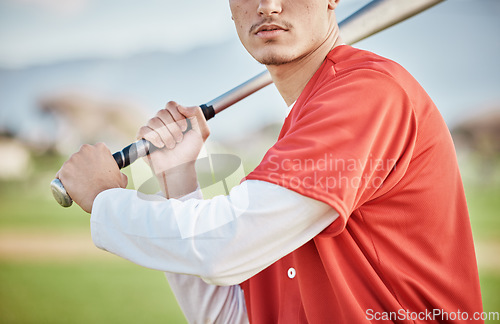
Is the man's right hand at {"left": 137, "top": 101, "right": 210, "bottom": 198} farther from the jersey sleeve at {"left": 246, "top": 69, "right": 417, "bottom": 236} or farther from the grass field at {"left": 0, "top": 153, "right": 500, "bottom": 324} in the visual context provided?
the grass field at {"left": 0, "top": 153, "right": 500, "bottom": 324}

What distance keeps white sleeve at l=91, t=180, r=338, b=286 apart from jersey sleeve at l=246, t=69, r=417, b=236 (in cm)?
2

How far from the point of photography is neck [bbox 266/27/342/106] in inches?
29.4

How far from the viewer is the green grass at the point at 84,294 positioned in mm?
3516

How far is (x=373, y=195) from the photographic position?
58cm

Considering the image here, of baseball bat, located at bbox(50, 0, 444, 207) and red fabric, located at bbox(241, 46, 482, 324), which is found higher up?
baseball bat, located at bbox(50, 0, 444, 207)

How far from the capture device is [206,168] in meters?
0.88

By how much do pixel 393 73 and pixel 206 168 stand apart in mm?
438


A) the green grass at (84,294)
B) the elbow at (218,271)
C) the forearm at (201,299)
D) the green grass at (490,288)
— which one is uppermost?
the elbow at (218,271)

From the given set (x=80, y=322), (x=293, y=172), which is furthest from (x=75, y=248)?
(x=293, y=172)

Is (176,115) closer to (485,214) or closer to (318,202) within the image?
(318,202)

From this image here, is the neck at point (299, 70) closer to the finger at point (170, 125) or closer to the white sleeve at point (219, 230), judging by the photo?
the finger at point (170, 125)

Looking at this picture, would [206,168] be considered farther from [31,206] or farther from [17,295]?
[31,206]

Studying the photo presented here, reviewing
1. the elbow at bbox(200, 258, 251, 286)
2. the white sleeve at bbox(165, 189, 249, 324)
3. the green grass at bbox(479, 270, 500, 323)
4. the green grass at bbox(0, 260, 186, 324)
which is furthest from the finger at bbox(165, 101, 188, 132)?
the green grass at bbox(479, 270, 500, 323)

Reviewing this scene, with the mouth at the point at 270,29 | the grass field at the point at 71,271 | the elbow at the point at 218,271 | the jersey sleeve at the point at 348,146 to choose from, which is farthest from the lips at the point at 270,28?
the grass field at the point at 71,271
